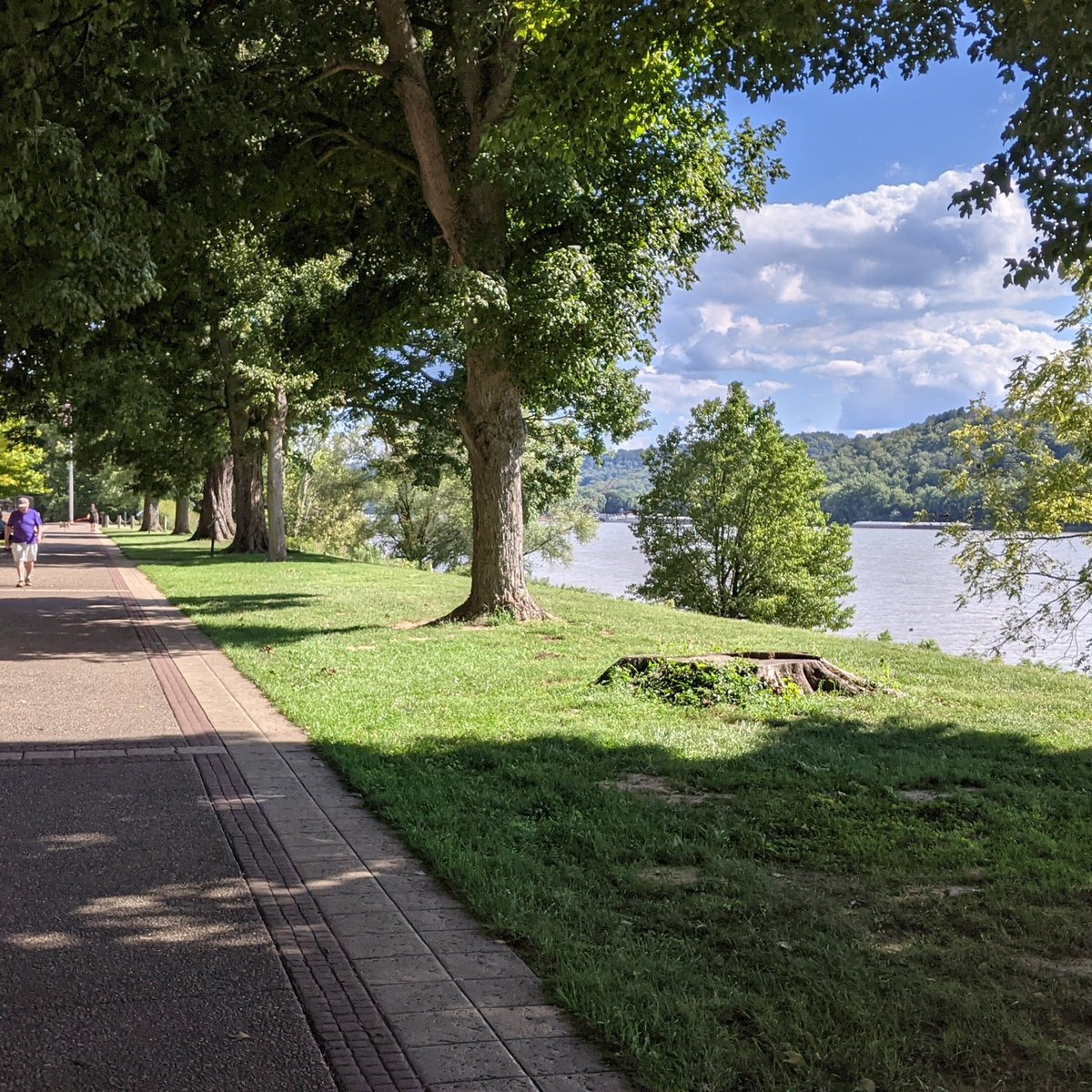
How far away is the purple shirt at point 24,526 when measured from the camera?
2249 centimetres

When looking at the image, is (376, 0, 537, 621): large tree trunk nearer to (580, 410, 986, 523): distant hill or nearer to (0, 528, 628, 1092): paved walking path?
(0, 528, 628, 1092): paved walking path

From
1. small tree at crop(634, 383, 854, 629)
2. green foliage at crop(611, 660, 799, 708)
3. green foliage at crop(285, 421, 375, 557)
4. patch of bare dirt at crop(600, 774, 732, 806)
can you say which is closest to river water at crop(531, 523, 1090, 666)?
small tree at crop(634, 383, 854, 629)

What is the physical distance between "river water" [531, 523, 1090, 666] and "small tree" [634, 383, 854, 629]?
7.78ft

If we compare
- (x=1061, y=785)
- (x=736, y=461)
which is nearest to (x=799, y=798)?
(x=1061, y=785)

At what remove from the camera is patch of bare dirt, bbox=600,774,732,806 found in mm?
6254

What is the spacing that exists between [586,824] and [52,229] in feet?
26.8

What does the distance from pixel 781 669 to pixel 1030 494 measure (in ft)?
49.3

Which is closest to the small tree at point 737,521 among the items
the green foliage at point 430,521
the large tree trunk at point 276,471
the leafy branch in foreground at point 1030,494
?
the green foliage at point 430,521

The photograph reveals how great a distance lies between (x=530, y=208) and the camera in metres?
14.3

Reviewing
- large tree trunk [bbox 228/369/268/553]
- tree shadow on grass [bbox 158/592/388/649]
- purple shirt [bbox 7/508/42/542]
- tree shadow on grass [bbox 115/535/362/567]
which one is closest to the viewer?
tree shadow on grass [bbox 158/592/388/649]

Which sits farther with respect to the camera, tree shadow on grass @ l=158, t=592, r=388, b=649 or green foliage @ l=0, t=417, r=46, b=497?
green foliage @ l=0, t=417, r=46, b=497

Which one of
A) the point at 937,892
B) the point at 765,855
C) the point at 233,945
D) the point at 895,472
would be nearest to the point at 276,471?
the point at 765,855

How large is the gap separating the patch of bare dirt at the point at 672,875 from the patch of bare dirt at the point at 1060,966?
1363mm

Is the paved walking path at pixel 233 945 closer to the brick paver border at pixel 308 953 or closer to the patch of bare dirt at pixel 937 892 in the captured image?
the brick paver border at pixel 308 953
